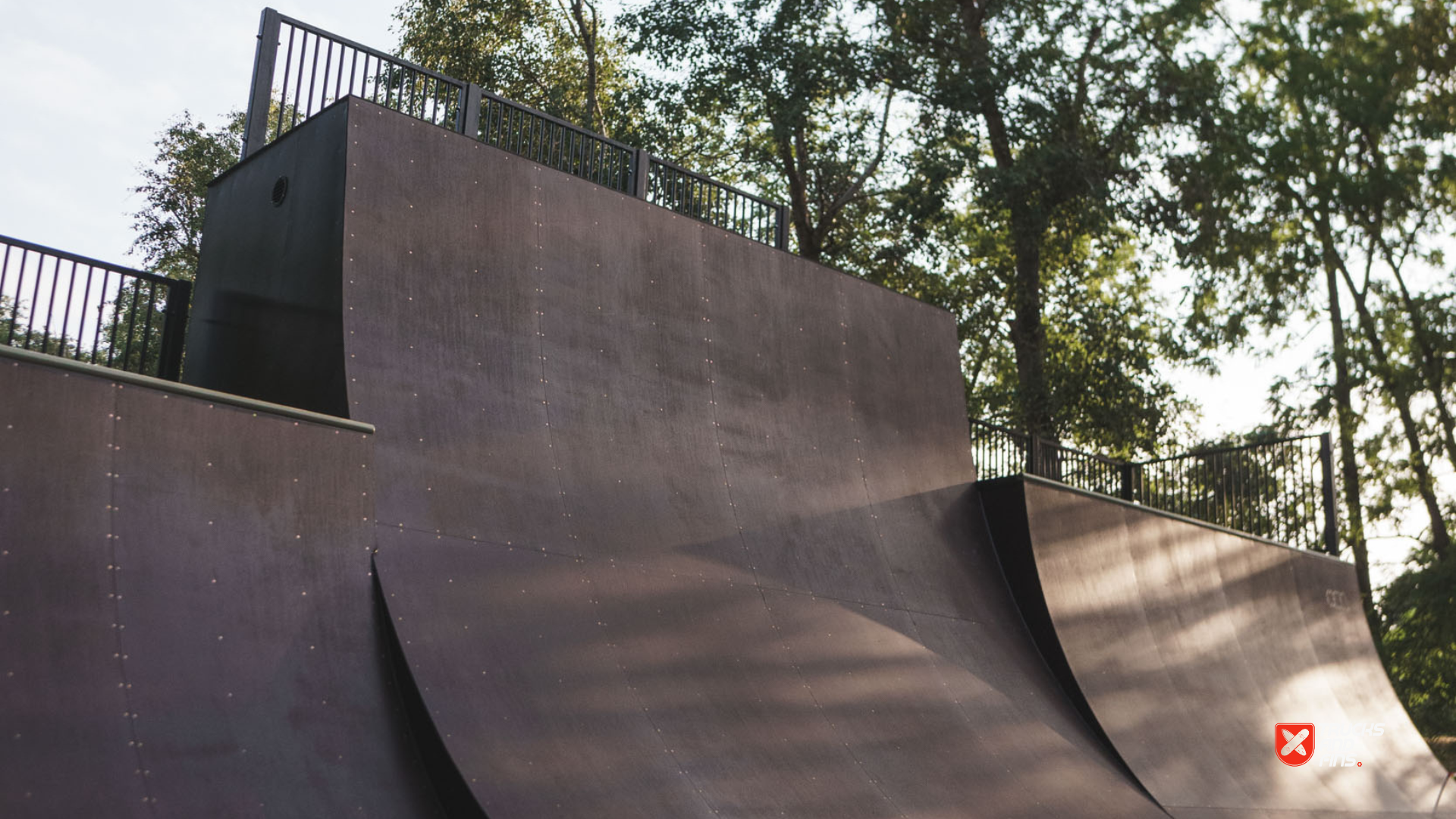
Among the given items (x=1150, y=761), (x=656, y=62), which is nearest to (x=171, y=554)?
(x=1150, y=761)

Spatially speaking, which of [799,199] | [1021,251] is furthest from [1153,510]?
[799,199]

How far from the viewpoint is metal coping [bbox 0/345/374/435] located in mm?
4215

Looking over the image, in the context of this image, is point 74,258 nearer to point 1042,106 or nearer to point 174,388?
point 174,388

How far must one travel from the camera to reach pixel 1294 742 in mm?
9930

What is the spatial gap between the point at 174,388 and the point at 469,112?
3.12 m

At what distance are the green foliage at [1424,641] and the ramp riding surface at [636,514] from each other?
46.7 feet

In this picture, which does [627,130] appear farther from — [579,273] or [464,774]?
[464,774]

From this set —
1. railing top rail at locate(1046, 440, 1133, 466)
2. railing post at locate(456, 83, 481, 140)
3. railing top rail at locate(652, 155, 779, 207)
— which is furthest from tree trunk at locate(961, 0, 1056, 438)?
railing post at locate(456, 83, 481, 140)

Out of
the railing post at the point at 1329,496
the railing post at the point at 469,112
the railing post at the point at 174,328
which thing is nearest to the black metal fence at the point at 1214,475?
the railing post at the point at 1329,496

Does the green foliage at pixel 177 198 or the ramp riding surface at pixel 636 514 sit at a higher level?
the green foliage at pixel 177 198

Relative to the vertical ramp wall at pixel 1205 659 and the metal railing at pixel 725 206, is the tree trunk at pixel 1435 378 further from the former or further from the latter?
the metal railing at pixel 725 206

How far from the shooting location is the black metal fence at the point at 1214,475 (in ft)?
36.9

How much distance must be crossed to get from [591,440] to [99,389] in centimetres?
265

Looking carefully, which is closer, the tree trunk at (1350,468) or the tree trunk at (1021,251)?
the tree trunk at (1021,251)
